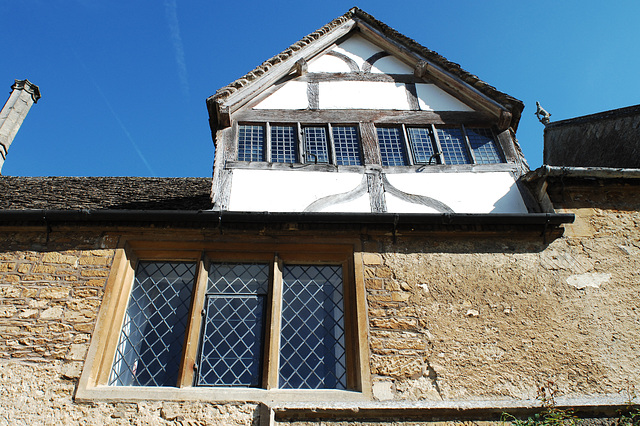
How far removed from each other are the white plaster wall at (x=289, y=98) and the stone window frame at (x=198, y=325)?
→ 2.36 meters

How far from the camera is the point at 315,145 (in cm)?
613

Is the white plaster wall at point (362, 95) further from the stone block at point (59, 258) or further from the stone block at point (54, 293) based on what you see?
the stone block at point (54, 293)

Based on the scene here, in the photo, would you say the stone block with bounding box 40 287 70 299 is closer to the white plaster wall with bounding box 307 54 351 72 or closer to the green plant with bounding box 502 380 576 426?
the green plant with bounding box 502 380 576 426

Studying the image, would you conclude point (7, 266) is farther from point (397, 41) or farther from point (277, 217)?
point (397, 41)

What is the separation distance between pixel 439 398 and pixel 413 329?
2.11ft

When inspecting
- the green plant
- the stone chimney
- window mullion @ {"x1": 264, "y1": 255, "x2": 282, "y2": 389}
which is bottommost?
the green plant

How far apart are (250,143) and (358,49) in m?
2.60

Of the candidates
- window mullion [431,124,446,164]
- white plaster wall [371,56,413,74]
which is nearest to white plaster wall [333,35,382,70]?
white plaster wall [371,56,413,74]

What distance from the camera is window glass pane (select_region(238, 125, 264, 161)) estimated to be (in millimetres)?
5984

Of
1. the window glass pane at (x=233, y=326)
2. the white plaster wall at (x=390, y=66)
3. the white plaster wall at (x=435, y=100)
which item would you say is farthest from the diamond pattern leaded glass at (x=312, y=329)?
the white plaster wall at (x=390, y=66)

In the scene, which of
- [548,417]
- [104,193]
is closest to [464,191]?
[548,417]

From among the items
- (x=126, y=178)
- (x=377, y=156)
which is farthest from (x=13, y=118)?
(x=377, y=156)

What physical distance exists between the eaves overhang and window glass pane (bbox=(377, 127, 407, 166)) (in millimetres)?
1147

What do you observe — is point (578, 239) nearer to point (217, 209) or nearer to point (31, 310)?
point (217, 209)
